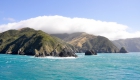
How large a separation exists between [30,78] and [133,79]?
30.5m

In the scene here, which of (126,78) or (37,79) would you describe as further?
(126,78)

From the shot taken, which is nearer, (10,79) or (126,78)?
(10,79)

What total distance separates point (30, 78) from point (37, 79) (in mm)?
2785

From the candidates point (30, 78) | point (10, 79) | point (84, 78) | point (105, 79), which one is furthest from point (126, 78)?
point (10, 79)

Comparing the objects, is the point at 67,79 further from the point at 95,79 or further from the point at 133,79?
the point at 133,79

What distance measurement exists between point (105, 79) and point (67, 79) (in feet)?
36.5

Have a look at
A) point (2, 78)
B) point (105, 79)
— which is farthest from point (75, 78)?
point (2, 78)

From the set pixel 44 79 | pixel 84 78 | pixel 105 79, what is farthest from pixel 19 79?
pixel 105 79

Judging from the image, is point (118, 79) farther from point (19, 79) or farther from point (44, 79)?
point (19, 79)

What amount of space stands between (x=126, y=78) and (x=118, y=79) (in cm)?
354

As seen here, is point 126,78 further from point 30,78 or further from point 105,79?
point 30,78

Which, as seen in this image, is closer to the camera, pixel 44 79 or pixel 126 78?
pixel 44 79

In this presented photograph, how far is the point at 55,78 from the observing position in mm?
58219

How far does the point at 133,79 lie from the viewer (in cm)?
5884
